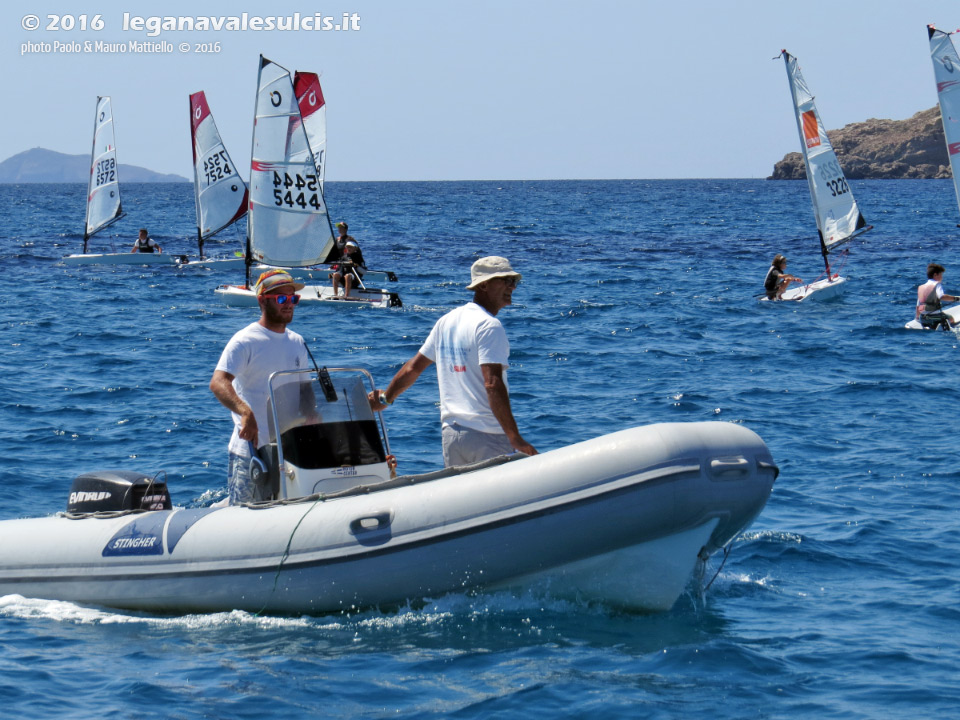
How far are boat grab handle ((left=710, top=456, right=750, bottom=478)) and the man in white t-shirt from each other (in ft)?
3.03

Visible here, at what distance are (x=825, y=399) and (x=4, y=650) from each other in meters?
9.54

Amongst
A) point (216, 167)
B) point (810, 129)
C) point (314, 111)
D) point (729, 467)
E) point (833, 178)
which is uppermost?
point (314, 111)

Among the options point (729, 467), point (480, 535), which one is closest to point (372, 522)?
point (480, 535)

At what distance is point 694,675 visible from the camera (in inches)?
217

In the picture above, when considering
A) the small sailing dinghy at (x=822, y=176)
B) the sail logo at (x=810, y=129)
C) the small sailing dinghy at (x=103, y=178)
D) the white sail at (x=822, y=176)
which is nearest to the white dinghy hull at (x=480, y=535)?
the small sailing dinghy at (x=822, y=176)

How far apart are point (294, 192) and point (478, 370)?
58.2 ft

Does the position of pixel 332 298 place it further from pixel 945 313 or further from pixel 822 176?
pixel 822 176

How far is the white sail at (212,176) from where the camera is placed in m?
30.5

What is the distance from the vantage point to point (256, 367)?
631 centimetres

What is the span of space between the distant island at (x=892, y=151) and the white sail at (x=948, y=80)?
460 ft

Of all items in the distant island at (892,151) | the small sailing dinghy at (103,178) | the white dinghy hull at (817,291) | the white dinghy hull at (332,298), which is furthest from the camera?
the distant island at (892,151)

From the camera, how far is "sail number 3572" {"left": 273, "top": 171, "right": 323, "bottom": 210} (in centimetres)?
2292

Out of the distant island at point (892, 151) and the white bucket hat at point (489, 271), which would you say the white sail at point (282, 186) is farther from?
the distant island at point (892, 151)

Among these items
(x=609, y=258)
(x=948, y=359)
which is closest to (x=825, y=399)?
(x=948, y=359)
